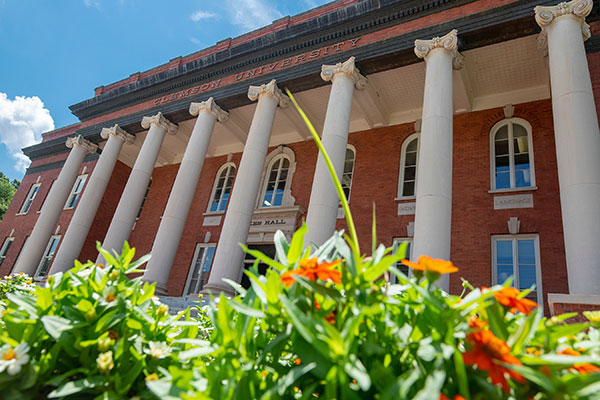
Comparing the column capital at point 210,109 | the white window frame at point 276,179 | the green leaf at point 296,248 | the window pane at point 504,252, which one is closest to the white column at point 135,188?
the column capital at point 210,109

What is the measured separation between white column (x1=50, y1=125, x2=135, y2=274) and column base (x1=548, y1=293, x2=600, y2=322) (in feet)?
55.6

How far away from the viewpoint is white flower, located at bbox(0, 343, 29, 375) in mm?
1131

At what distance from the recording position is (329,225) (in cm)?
1005

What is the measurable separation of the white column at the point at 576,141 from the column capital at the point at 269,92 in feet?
27.5

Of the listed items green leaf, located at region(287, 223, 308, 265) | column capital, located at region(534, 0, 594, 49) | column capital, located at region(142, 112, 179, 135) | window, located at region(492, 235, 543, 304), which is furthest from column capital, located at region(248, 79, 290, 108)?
green leaf, located at region(287, 223, 308, 265)

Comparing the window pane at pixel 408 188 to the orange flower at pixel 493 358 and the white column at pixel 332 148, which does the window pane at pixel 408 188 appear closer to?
the white column at pixel 332 148

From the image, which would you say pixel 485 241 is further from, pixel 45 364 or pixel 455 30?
pixel 45 364

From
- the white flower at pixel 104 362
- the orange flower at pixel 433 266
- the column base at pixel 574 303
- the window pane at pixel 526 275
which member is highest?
the window pane at pixel 526 275

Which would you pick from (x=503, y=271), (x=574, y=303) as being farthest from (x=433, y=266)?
(x=503, y=271)

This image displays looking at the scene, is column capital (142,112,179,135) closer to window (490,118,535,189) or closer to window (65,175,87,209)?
window (65,175,87,209)

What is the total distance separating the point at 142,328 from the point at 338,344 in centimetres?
101

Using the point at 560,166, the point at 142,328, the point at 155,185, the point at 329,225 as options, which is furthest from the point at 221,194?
the point at 142,328

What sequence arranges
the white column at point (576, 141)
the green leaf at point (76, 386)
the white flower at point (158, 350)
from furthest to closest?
the white column at point (576, 141)
the white flower at point (158, 350)
the green leaf at point (76, 386)

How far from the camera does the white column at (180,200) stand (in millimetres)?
12734
